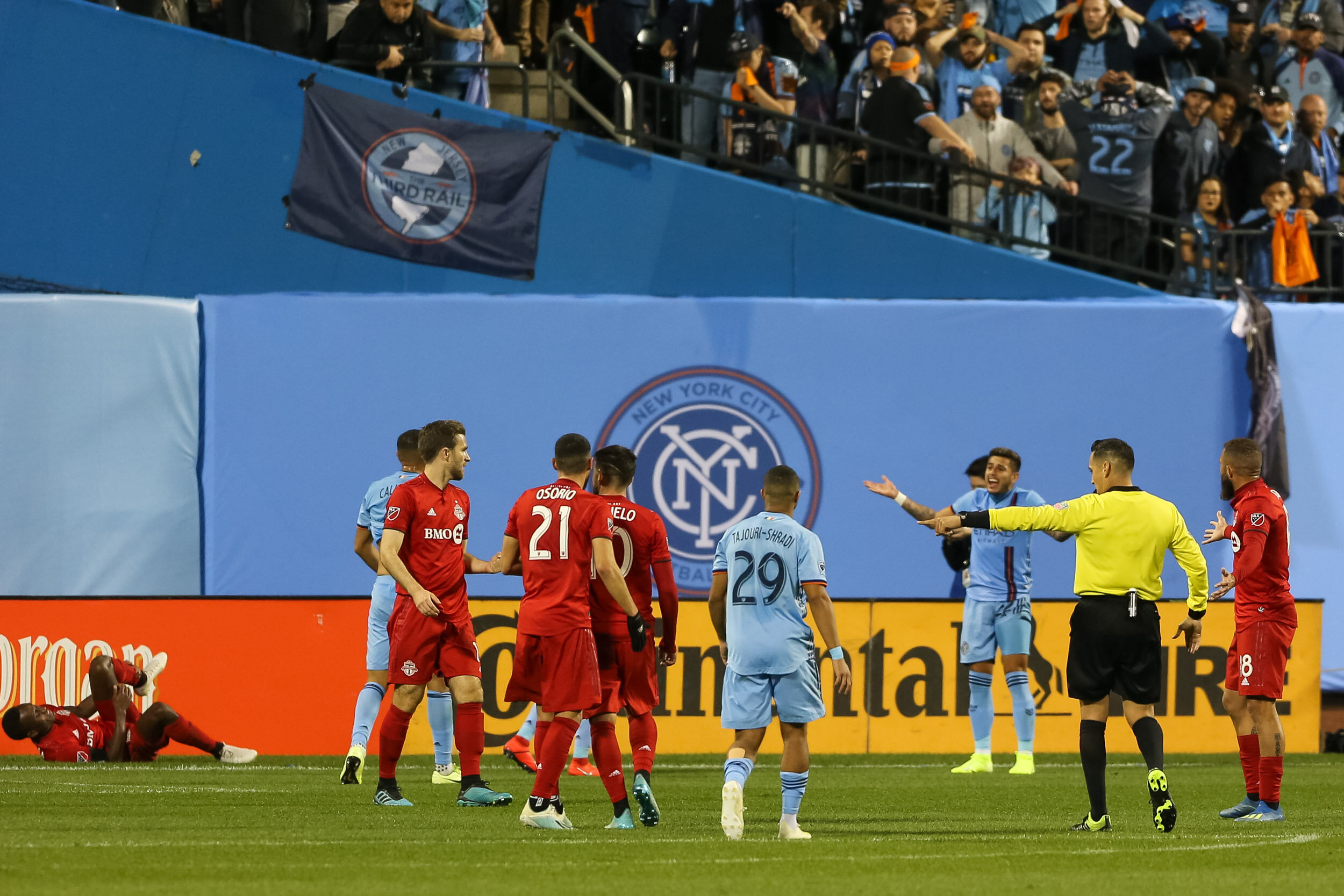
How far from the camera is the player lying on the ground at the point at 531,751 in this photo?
12312 mm

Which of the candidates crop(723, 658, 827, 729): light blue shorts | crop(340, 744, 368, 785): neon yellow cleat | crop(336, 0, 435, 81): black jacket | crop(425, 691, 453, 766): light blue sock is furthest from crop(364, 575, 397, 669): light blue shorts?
crop(336, 0, 435, 81): black jacket

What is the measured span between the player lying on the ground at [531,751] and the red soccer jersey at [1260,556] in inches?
181

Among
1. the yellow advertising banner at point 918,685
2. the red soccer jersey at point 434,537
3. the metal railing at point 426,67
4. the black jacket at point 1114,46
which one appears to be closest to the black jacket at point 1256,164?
the black jacket at point 1114,46

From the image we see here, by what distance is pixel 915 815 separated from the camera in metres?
9.92

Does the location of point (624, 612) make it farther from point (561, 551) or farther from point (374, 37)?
point (374, 37)

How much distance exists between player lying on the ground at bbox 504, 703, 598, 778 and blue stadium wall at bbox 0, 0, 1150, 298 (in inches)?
230

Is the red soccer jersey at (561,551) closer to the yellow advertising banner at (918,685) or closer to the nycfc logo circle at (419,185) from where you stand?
the yellow advertising banner at (918,685)

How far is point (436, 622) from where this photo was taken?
32.5 feet

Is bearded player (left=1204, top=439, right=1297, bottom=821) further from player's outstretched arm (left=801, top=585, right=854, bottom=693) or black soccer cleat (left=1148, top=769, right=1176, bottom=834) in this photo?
player's outstretched arm (left=801, top=585, right=854, bottom=693)

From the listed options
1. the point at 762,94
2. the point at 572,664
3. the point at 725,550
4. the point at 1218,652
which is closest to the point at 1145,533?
the point at 725,550

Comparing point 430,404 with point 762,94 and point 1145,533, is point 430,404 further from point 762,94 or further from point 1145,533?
point 1145,533

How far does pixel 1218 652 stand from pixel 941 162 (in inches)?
217

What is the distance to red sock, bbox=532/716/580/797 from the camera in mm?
8711

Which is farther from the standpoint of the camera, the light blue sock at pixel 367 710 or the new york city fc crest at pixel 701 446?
the new york city fc crest at pixel 701 446
